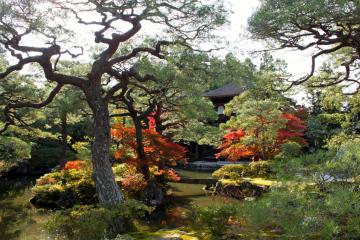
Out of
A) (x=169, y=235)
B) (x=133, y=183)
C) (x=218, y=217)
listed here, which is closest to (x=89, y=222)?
(x=169, y=235)

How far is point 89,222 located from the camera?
6.75m

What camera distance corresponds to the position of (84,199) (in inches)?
540

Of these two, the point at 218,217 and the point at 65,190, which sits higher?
the point at 218,217

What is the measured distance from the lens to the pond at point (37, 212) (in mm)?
10699

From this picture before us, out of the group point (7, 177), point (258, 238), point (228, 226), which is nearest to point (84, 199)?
point (228, 226)

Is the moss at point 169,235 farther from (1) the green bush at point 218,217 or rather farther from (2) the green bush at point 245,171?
(2) the green bush at point 245,171

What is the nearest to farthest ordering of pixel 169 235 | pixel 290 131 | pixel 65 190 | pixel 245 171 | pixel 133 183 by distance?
pixel 169 235 → pixel 133 183 → pixel 65 190 → pixel 245 171 → pixel 290 131

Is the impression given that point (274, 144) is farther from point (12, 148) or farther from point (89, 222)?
point (89, 222)

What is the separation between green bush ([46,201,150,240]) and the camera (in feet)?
22.1

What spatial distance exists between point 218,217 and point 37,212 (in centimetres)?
904

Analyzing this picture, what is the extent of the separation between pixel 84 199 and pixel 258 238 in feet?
29.4

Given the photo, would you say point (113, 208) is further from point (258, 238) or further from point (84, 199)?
point (84, 199)

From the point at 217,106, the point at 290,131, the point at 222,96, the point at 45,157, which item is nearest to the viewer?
the point at 290,131

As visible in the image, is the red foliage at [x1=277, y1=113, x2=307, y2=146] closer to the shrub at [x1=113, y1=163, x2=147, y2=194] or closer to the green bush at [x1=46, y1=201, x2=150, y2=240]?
the shrub at [x1=113, y1=163, x2=147, y2=194]
